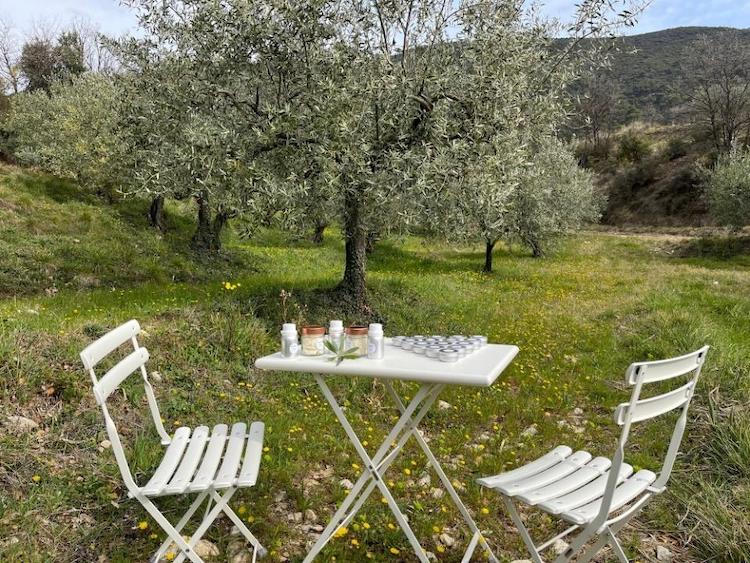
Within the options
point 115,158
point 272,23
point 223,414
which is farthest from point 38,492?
point 115,158

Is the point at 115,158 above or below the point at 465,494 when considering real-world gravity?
above

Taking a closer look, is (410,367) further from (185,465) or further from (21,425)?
(21,425)

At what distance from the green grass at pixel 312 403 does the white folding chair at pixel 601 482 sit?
97 cm

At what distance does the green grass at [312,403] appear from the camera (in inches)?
152

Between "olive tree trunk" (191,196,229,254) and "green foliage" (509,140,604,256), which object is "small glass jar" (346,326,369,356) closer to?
"olive tree trunk" (191,196,229,254)

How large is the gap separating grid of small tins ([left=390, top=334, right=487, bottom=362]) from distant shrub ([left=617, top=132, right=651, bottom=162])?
2170 inches

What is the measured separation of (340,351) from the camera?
3.34 metres

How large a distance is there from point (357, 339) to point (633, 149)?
191 feet

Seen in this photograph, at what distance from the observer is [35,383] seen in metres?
5.05

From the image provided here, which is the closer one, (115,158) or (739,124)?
(115,158)

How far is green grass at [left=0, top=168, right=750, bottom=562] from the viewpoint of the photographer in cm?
387

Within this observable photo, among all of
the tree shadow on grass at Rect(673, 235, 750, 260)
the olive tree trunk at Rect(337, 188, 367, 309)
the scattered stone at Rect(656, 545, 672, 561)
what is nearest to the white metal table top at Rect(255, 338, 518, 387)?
the scattered stone at Rect(656, 545, 672, 561)

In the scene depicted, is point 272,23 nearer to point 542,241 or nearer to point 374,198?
point 374,198

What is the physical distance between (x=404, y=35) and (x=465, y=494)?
7.84 m
